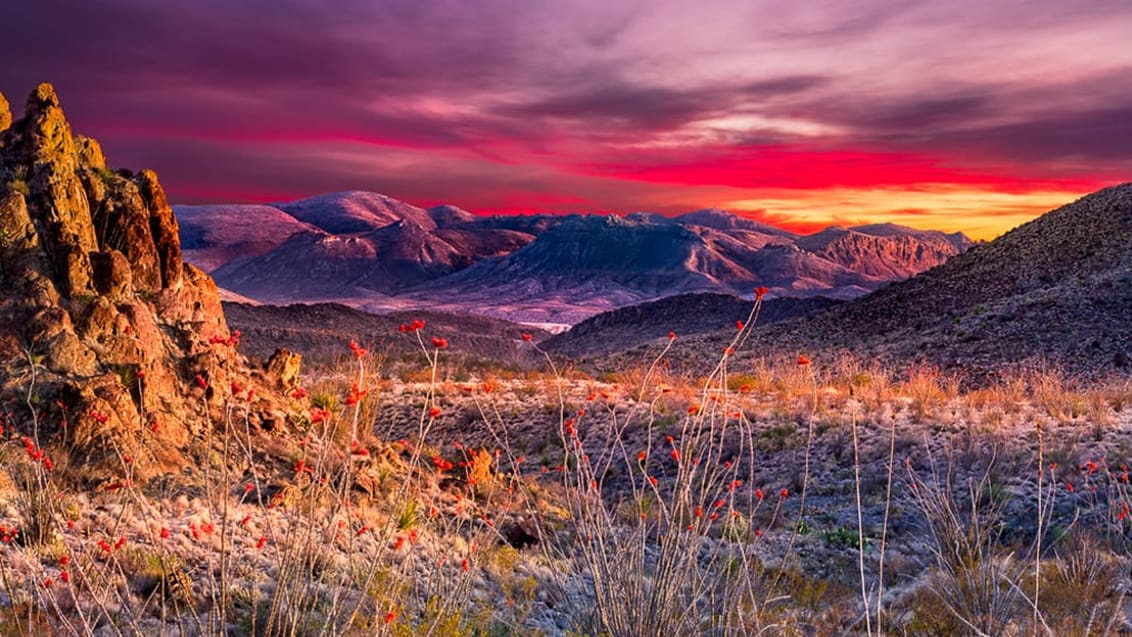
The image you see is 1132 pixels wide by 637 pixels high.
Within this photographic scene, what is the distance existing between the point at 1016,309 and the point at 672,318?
4373cm

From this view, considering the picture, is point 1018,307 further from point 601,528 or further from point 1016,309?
Result: point 601,528

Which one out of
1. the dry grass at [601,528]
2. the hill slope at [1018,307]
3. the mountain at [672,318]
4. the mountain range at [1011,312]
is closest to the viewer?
the dry grass at [601,528]

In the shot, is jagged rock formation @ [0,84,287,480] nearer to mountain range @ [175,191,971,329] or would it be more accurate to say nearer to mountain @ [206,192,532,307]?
mountain range @ [175,191,971,329]

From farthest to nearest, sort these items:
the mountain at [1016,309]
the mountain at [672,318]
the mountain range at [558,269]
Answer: the mountain range at [558,269], the mountain at [672,318], the mountain at [1016,309]

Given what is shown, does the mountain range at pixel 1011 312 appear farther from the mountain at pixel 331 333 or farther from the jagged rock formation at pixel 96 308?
the jagged rock formation at pixel 96 308

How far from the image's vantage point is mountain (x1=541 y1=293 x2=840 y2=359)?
220 ft

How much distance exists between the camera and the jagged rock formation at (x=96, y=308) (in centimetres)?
704

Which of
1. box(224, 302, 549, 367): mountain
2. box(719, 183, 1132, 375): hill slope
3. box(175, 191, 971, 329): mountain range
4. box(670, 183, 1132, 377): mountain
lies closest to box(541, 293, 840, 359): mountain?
box(224, 302, 549, 367): mountain

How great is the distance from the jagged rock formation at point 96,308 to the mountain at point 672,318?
54.7 meters

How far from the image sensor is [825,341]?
118ft

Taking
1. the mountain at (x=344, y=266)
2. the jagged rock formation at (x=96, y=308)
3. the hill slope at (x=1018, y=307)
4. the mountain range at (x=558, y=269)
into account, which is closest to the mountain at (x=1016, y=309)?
the hill slope at (x=1018, y=307)

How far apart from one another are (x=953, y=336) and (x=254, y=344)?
109 ft

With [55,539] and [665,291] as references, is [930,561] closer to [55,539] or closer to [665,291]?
[55,539]

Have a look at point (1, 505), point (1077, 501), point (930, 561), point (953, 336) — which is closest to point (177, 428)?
point (1, 505)
